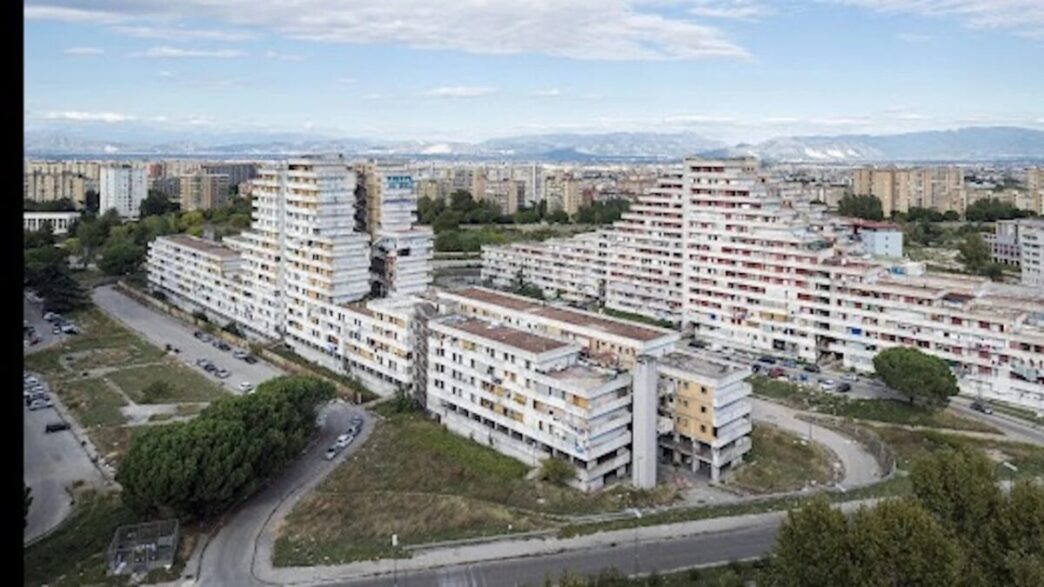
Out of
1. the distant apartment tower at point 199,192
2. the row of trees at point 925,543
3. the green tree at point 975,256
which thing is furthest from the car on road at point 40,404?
the distant apartment tower at point 199,192

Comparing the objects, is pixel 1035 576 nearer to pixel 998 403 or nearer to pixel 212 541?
pixel 212 541

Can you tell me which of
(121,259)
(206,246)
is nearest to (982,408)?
(206,246)

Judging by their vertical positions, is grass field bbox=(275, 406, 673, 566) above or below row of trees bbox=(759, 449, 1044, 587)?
below

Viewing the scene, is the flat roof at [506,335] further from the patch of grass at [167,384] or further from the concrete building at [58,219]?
the concrete building at [58,219]

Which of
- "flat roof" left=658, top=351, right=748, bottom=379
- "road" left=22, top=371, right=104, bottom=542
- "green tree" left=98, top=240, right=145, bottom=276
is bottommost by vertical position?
"road" left=22, top=371, right=104, bottom=542

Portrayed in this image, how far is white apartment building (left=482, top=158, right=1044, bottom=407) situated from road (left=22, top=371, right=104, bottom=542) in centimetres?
1448

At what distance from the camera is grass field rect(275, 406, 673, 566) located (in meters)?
10.7

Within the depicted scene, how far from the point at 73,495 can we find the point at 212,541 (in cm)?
287

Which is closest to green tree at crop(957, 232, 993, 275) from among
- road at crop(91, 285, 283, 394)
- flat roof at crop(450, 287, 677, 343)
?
flat roof at crop(450, 287, 677, 343)

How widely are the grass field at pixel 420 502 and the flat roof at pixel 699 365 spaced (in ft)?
6.25

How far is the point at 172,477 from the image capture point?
10422 millimetres

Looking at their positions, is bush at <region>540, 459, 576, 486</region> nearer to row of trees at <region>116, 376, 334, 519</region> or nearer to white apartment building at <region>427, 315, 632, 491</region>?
white apartment building at <region>427, 315, 632, 491</region>

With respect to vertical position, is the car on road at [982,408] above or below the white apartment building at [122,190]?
below

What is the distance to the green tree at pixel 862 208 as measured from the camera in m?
38.8
